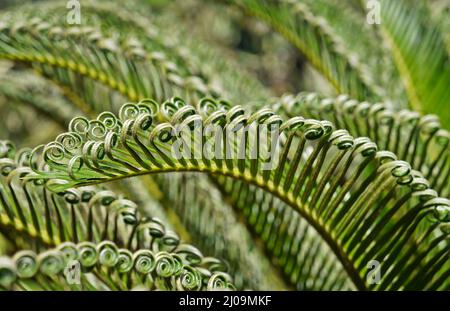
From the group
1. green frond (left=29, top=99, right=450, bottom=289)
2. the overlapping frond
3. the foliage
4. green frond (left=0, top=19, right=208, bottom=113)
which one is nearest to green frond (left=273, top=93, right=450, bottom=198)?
the foliage

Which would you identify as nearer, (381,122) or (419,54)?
(381,122)

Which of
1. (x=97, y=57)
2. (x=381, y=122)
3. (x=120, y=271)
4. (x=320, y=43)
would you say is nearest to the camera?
(x=120, y=271)

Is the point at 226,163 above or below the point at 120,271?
above

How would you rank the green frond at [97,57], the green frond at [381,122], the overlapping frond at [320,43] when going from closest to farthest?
the green frond at [381,122] → the green frond at [97,57] → the overlapping frond at [320,43]

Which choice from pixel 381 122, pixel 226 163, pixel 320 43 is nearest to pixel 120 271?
pixel 226 163

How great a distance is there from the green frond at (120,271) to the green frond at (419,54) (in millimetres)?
1153

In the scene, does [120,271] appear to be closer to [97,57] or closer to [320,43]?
[97,57]

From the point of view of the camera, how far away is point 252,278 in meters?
1.75

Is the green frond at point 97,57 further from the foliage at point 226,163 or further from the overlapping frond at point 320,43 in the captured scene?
the overlapping frond at point 320,43

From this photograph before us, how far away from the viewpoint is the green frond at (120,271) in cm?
108

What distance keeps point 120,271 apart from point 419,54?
61.5 inches

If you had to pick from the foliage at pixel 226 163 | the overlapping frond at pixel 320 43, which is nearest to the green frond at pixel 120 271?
the foliage at pixel 226 163

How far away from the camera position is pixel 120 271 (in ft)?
3.86
